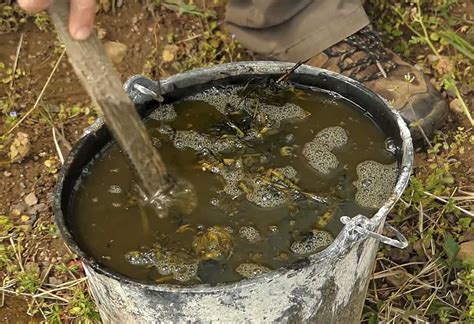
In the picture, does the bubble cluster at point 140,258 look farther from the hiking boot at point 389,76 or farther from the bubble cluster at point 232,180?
the hiking boot at point 389,76

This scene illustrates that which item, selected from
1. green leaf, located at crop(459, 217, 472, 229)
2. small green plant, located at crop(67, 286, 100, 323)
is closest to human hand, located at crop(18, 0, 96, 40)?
small green plant, located at crop(67, 286, 100, 323)

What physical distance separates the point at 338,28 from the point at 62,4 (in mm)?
1334

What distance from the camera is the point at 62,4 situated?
1197mm

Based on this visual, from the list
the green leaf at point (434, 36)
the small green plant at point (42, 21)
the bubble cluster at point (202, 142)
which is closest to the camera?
the bubble cluster at point (202, 142)

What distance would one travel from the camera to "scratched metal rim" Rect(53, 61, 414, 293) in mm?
1205

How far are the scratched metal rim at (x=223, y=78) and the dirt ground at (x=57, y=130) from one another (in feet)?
1.93

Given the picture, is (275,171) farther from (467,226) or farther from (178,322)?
(467,226)

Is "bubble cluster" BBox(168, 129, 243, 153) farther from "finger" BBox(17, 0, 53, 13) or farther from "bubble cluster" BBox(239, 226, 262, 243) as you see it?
"finger" BBox(17, 0, 53, 13)

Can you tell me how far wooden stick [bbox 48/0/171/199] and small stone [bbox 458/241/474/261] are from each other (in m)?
0.90

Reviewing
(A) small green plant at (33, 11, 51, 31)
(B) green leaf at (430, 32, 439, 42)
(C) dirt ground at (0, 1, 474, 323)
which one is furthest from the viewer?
(A) small green plant at (33, 11, 51, 31)

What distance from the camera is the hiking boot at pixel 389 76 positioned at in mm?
2197

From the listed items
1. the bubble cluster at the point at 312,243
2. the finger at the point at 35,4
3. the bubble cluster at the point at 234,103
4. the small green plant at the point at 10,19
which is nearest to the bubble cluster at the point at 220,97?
the bubble cluster at the point at 234,103

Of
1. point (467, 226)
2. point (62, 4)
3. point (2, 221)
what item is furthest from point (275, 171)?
point (2, 221)

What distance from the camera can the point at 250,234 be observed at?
1.40 meters
